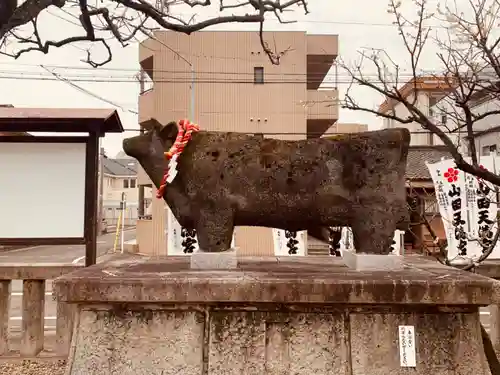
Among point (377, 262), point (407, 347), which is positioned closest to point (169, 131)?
point (377, 262)

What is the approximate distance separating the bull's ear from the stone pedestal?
108 cm

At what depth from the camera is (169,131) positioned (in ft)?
11.5

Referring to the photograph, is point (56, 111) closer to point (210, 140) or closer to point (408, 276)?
point (210, 140)

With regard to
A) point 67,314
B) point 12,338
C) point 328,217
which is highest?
point 328,217

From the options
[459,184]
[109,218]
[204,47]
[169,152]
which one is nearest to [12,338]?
[169,152]

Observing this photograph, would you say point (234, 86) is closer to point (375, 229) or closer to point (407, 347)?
point (375, 229)

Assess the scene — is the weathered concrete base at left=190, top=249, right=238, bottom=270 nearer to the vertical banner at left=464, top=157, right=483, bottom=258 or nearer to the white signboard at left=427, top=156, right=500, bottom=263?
the white signboard at left=427, top=156, right=500, bottom=263

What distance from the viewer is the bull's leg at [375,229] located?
10.9 ft

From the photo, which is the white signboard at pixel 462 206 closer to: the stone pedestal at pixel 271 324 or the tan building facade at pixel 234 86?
the stone pedestal at pixel 271 324

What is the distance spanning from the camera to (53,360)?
5.18m

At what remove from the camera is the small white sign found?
9.42 ft

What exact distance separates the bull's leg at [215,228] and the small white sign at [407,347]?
1.30 metres

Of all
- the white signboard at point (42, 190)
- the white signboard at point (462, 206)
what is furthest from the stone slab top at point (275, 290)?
the white signboard at point (462, 206)

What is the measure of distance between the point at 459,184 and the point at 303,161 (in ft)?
20.7
